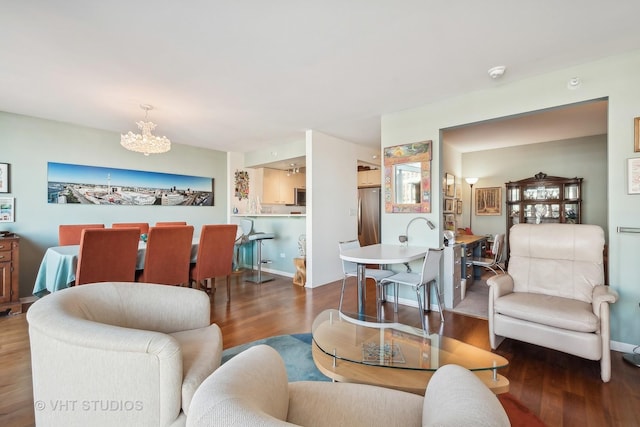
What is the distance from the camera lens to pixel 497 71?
Answer: 2502 mm

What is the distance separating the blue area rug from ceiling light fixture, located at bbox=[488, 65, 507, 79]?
2.84m

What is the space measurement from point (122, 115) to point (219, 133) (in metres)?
1.30

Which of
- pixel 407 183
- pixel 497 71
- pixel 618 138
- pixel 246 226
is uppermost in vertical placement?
pixel 497 71

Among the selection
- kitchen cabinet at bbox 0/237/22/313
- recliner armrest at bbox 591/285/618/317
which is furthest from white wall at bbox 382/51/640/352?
kitchen cabinet at bbox 0/237/22/313

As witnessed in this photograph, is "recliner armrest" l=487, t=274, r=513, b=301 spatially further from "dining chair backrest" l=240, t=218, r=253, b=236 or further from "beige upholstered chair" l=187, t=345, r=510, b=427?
"dining chair backrest" l=240, t=218, r=253, b=236

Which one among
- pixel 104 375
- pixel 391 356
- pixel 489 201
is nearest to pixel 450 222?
pixel 489 201

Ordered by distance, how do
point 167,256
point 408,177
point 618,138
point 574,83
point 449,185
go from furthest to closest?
point 449,185
point 408,177
point 167,256
point 574,83
point 618,138

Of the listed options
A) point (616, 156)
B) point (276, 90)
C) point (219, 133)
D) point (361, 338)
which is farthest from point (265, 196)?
point (616, 156)

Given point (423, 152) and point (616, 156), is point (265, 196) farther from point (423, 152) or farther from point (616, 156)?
point (616, 156)

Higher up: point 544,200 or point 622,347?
point 544,200

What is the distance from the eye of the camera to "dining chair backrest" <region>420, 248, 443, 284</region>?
8.74 feet

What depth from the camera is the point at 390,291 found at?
3.63m

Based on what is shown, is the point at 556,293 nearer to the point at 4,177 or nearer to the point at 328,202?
the point at 328,202

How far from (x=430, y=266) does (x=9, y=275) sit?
4.54 metres
